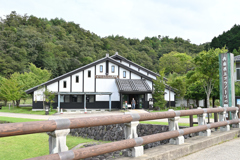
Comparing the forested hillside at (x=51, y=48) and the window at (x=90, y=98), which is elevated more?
the forested hillside at (x=51, y=48)

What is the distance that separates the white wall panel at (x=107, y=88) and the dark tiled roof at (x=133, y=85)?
43.5 inches

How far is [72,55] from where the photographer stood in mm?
87812

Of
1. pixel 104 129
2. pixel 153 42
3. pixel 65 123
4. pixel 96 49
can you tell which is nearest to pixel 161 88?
pixel 104 129

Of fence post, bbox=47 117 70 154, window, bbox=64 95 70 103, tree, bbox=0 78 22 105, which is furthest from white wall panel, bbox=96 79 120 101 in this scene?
fence post, bbox=47 117 70 154

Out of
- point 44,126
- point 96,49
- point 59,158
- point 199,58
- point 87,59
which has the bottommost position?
point 59,158

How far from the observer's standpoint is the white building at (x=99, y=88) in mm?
34625

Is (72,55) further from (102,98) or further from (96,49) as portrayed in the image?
(102,98)

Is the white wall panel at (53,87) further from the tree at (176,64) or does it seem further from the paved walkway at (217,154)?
the tree at (176,64)

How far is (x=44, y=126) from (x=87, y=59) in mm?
78825

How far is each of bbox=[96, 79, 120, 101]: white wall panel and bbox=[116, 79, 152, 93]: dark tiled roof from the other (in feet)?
3.62

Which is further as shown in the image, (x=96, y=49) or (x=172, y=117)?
(x=96, y=49)

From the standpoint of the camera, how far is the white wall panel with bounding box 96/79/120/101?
36.3 meters

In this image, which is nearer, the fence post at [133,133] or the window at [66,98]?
the fence post at [133,133]

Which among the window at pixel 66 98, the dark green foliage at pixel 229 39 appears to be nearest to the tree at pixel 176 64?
the dark green foliage at pixel 229 39
